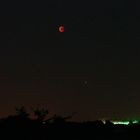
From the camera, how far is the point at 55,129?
4662 cm

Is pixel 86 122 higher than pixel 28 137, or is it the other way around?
pixel 86 122

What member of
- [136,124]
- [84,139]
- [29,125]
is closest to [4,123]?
[29,125]

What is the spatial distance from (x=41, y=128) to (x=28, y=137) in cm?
181

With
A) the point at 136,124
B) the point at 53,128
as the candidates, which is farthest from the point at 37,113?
the point at 136,124

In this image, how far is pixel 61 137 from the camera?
4603 cm

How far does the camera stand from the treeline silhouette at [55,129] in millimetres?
44688

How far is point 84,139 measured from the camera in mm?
46312

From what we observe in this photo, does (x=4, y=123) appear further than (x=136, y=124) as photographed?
No

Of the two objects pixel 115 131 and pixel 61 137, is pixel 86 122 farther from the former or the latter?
pixel 61 137

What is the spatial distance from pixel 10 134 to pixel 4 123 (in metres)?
2.00

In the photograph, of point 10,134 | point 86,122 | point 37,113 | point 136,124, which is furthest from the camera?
point 136,124

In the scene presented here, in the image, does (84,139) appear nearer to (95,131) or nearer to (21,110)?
(95,131)

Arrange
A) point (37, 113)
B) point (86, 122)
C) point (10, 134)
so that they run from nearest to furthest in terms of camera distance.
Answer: point (10, 134), point (37, 113), point (86, 122)

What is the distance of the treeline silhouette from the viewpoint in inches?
1759
